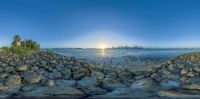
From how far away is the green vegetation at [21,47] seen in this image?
1992cm

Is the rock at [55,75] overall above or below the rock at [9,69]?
below

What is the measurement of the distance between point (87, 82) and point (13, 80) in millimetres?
2673

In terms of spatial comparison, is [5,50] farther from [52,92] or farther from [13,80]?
[52,92]

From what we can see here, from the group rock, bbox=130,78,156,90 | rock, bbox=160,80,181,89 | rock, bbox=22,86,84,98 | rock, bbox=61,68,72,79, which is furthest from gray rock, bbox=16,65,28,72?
rock, bbox=160,80,181,89

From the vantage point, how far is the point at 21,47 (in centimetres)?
2080

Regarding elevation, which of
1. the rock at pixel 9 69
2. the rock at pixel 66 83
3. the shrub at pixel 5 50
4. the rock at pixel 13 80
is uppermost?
the shrub at pixel 5 50

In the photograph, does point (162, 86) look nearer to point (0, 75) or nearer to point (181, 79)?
point (181, 79)

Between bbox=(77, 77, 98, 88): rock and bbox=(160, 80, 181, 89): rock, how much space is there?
248 centimetres

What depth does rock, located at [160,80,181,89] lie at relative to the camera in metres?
13.0

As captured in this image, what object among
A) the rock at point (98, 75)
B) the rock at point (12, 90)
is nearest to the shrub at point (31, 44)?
the rock at point (98, 75)

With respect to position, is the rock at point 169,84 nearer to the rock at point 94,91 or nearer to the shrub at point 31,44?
the rock at point 94,91

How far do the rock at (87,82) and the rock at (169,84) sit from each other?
97.5 inches

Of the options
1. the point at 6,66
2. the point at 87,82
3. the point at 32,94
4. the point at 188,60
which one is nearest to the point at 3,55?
the point at 6,66

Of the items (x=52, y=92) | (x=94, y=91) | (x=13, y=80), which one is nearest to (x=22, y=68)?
(x=13, y=80)
